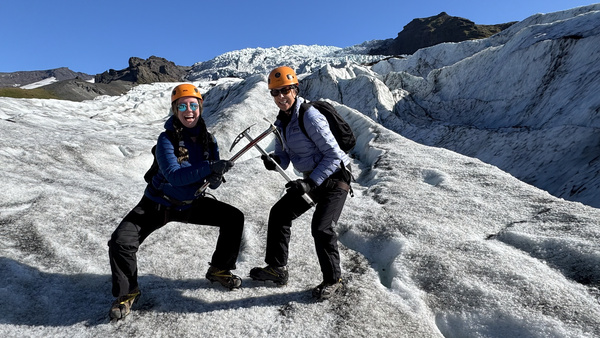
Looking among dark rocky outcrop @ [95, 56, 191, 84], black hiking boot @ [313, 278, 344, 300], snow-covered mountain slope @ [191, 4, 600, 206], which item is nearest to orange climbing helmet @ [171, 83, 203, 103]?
black hiking boot @ [313, 278, 344, 300]

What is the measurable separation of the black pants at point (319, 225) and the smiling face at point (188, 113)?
1.71 m

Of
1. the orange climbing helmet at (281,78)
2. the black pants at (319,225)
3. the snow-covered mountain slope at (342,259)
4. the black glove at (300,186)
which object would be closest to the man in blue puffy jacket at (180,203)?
the snow-covered mountain slope at (342,259)

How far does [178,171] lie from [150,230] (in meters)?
1.05

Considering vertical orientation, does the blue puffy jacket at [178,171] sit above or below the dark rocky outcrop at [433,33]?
below

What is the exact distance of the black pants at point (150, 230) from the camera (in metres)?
4.06

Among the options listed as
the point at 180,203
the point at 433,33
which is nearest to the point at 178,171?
the point at 180,203

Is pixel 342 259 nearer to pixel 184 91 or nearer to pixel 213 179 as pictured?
pixel 213 179

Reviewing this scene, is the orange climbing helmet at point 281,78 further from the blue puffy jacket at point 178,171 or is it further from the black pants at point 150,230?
the black pants at point 150,230

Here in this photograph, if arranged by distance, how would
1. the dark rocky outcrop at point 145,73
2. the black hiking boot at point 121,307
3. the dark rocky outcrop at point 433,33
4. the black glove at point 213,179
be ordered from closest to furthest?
the black hiking boot at point 121,307, the black glove at point 213,179, the dark rocky outcrop at point 433,33, the dark rocky outcrop at point 145,73

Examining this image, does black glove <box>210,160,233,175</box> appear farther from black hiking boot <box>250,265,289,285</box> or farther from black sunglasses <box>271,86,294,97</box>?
A: black hiking boot <box>250,265,289,285</box>

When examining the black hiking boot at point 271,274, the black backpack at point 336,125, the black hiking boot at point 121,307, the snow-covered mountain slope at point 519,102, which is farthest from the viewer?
the snow-covered mountain slope at point 519,102

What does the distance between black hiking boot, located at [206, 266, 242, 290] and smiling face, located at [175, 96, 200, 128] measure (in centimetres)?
215

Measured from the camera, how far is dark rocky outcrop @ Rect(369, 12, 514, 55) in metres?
117

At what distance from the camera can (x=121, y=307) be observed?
4.09 metres
